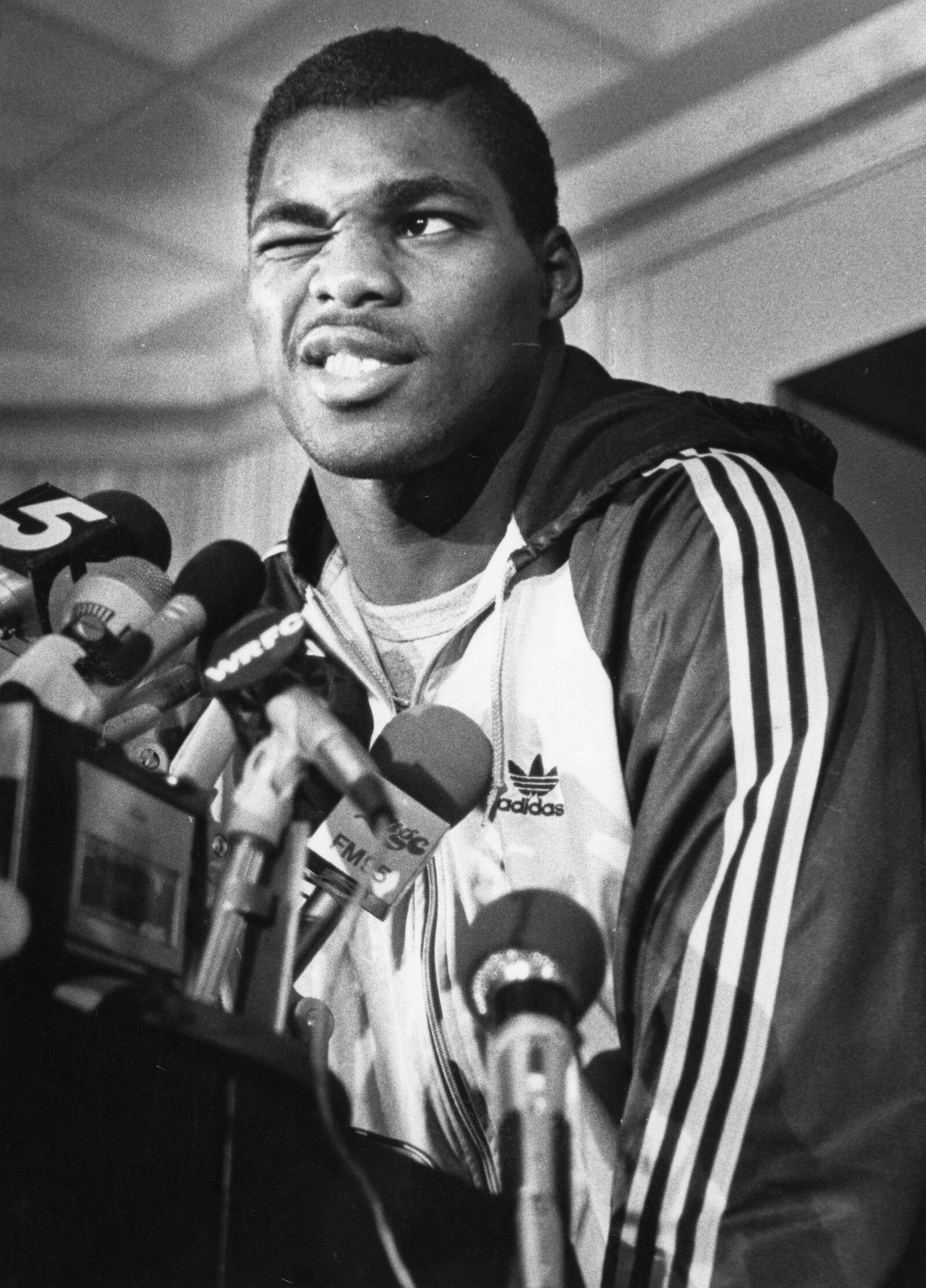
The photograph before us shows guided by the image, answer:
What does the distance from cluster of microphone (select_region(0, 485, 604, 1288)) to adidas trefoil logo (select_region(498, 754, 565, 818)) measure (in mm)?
95

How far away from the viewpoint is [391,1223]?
683 millimetres

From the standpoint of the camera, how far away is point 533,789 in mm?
1001

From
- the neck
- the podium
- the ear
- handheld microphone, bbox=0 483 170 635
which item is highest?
the ear

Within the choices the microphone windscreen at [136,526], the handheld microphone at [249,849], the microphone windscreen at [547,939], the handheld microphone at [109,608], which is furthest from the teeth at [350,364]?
the microphone windscreen at [547,939]

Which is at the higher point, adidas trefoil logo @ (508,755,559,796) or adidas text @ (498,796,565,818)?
adidas trefoil logo @ (508,755,559,796)

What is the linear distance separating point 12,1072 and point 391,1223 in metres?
0.18

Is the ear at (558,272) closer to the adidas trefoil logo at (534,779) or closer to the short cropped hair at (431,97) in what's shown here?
the short cropped hair at (431,97)

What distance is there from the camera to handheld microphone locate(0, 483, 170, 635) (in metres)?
0.87

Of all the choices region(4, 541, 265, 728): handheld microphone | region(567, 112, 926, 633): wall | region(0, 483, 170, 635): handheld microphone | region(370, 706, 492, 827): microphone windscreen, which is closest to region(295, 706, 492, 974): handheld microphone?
region(370, 706, 492, 827): microphone windscreen

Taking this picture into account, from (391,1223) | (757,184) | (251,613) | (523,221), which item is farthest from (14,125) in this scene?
(391,1223)

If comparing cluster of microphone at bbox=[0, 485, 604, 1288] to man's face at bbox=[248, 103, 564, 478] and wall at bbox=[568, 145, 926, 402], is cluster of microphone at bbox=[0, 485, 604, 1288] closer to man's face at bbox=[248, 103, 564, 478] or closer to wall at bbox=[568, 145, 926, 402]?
man's face at bbox=[248, 103, 564, 478]

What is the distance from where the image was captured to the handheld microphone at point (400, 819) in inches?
29.3

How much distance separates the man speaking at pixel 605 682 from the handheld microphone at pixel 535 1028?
0.57ft

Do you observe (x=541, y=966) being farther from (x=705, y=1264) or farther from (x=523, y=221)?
(x=523, y=221)
